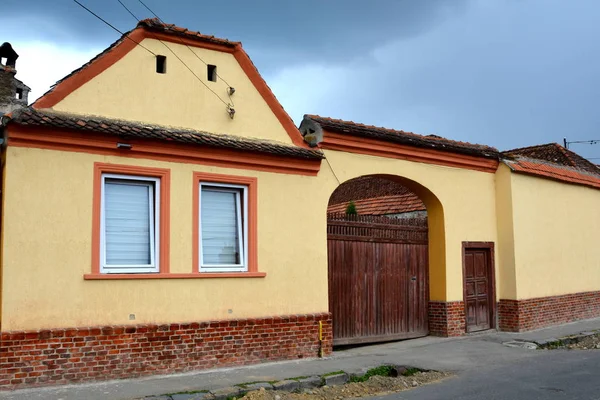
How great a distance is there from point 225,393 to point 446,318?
6.48 m

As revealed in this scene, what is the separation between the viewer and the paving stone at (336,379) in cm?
870

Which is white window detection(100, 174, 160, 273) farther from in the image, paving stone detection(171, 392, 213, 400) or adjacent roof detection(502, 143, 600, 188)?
adjacent roof detection(502, 143, 600, 188)

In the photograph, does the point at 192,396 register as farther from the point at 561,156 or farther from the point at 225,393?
the point at 561,156

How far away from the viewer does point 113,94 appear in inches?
354

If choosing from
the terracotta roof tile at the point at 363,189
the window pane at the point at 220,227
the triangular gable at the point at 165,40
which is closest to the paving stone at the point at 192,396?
the window pane at the point at 220,227

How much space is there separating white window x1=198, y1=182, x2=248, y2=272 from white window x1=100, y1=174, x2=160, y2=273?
0.76 m

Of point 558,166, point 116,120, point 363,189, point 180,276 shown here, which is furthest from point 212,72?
point 363,189

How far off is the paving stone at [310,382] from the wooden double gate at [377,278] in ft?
9.08

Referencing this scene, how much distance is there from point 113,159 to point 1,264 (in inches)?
79.7

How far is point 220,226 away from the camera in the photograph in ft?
32.0

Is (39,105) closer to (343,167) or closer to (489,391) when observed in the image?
(343,167)

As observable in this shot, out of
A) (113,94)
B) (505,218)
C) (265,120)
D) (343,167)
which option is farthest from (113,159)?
(505,218)

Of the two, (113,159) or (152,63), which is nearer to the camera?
(113,159)

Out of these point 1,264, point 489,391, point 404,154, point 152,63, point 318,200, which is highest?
point 152,63
